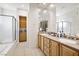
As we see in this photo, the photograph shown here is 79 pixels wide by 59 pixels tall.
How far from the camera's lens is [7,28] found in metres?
2.45

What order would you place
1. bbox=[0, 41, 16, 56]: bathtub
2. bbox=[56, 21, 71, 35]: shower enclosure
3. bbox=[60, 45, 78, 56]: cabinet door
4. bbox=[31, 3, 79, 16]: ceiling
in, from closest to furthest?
bbox=[60, 45, 78, 56]: cabinet door, bbox=[0, 41, 16, 56]: bathtub, bbox=[31, 3, 79, 16]: ceiling, bbox=[56, 21, 71, 35]: shower enclosure

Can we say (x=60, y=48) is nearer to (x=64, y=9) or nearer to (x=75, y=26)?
(x=75, y=26)

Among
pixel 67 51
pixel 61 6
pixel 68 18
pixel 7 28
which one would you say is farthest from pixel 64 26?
pixel 7 28

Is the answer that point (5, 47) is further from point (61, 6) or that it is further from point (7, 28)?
point (61, 6)

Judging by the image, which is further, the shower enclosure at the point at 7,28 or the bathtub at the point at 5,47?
the shower enclosure at the point at 7,28

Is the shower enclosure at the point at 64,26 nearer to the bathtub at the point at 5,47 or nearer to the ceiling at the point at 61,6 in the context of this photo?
the ceiling at the point at 61,6

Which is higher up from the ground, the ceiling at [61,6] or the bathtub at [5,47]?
the ceiling at [61,6]

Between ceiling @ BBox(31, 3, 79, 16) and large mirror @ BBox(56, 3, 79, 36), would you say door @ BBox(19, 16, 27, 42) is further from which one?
large mirror @ BBox(56, 3, 79, 36)

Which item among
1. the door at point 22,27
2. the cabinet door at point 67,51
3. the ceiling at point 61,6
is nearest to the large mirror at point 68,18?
the ceiling at point 61,6

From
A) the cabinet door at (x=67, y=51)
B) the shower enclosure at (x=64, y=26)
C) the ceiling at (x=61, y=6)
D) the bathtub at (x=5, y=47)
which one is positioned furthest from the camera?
the shower enclosure at (x=64, y=26)

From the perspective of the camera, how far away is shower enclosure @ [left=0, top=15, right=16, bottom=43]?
2379mm

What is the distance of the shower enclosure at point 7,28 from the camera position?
238 centimetres

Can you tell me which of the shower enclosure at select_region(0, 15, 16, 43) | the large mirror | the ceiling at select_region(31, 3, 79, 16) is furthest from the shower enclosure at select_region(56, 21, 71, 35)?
the shower enclosure at select_region(0, 15, 16, 43)

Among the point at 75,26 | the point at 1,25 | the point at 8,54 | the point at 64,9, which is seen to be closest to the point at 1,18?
the point at 1,25
